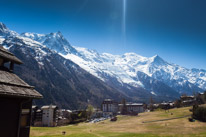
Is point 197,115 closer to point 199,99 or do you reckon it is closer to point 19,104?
point 199,99

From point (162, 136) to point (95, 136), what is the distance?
1979 cm

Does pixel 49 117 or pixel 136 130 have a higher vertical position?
pixel 49 117

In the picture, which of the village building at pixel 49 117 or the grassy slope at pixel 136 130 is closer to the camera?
the grassy slope at pixel 136 130

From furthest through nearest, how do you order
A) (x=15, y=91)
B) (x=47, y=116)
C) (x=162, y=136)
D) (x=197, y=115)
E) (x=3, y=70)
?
(x=47, y=116), (x=197, y=115), (x=162, y=136), (x=3, y=70), (x=15, y=91)

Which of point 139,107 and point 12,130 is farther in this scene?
point 139,107

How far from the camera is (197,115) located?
268ft

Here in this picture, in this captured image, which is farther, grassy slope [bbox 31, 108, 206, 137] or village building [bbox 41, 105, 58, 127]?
village building [bbox 41, 105, 58, 127]

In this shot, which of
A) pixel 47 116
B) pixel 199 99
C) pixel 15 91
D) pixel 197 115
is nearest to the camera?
pixel 15 91

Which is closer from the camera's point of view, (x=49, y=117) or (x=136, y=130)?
(x=136, y=130)

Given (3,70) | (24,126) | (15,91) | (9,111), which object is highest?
(3,70)

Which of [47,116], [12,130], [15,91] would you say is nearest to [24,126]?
[12,130]

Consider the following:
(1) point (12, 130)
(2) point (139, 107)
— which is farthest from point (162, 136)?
(2) point (139, 107)

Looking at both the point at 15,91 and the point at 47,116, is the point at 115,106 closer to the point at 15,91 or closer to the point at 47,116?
the point at 47,116

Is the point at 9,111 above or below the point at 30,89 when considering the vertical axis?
below
